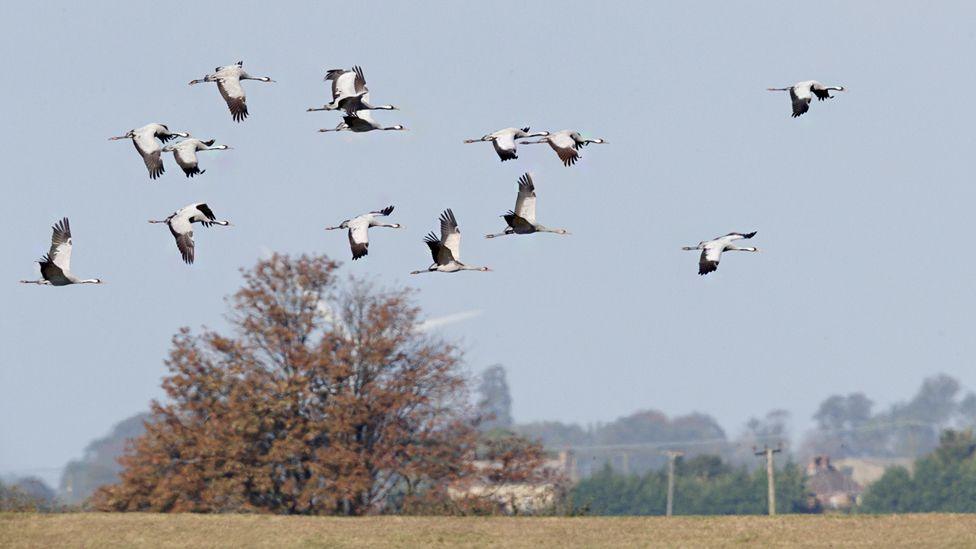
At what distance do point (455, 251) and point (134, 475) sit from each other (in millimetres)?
18835

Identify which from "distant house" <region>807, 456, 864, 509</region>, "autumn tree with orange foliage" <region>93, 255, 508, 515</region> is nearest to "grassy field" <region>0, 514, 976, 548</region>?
"autumn tree with orange foliage" <region>93, 255, 508, 515</region>

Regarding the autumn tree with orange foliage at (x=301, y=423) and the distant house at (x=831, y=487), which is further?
the distant house at (x=831, y=487)

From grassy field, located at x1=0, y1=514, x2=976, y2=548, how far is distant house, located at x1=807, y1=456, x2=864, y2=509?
8850cm

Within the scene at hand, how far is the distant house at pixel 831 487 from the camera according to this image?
12850cm

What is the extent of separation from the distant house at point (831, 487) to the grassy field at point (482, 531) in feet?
290

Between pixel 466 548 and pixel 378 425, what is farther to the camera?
pixel 378 425

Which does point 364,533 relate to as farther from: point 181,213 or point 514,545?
point 181,213

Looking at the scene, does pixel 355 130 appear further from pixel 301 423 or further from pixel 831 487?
Result: pixel 831 487

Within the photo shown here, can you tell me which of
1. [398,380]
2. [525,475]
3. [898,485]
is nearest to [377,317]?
[398,380]

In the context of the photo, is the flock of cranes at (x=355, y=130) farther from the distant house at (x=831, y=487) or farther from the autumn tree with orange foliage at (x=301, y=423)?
the distant house at (x=831, y=487)

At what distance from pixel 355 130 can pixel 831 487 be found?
11196 centimetres

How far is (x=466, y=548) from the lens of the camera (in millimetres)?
35000

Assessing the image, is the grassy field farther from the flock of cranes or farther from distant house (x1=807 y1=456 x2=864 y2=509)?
distant house (x1=807 y1=456 x2=864 y2=509)

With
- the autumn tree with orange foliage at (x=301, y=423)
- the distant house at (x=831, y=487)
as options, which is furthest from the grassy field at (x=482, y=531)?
the distant house at (x=831, y=487)
